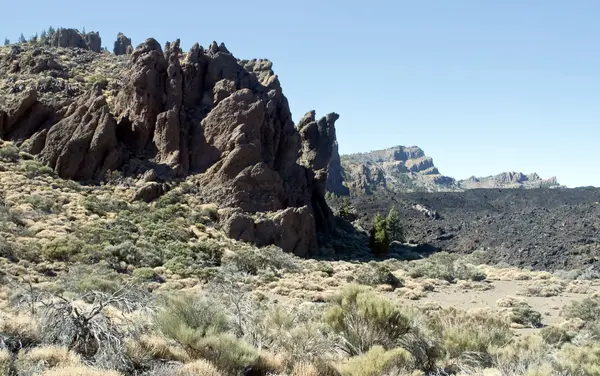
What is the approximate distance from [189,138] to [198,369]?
36217 millimetres

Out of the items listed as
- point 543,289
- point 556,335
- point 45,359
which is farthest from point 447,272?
point 45,359

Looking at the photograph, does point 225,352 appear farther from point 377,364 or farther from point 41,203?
point 41,203

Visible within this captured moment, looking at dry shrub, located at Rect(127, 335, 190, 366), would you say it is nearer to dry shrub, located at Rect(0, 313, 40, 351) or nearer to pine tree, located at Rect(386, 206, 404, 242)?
dry shrub, located at Rect(0, 313, 40, 351)

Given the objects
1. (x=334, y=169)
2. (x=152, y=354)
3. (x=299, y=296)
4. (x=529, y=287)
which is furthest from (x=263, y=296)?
(x=334, y=169)

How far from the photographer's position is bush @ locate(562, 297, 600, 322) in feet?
62.8

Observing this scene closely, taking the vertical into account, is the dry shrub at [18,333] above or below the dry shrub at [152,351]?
above

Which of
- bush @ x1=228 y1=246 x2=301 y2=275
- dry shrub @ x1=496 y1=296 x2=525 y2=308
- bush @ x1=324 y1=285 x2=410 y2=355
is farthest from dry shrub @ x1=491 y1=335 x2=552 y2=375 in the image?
bush @ x1=228 y1=246 x2=301 y2=275

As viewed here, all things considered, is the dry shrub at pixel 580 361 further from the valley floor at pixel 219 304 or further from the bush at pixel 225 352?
the bush at pixel 225 352

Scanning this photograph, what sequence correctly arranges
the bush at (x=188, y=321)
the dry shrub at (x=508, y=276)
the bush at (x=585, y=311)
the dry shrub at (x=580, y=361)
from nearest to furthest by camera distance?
the bush at (x=188, y=321)
the dry shrub at (x=580, y=361)
the bush at (x=585, y=311)
the dry shrub at (x=508, y=276)

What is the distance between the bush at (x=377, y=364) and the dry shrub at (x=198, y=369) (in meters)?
2.35

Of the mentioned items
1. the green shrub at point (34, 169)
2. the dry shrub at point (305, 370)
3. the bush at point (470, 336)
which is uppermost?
the green shrub at point (34, 169)

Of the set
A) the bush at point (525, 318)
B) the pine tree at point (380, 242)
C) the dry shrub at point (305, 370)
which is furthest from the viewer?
the pine tree at point (380, 242)

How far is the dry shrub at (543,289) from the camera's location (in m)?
28.0

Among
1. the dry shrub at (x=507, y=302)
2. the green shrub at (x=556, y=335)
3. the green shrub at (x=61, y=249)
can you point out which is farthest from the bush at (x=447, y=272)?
the green shrub at (x=61, y=249)
